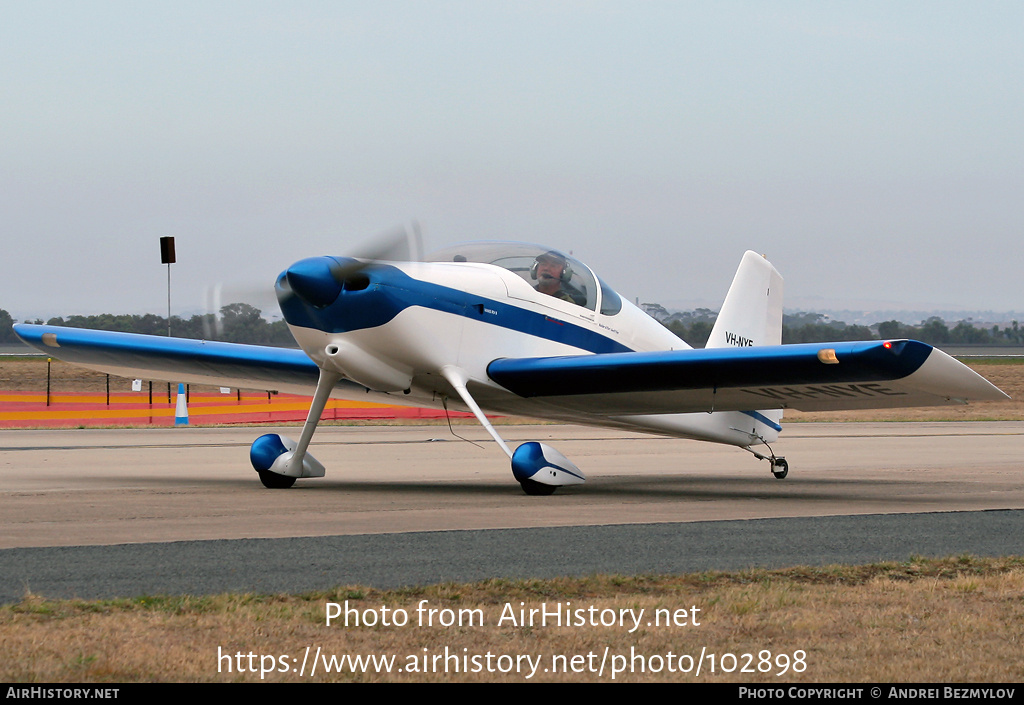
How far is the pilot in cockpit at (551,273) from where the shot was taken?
11469 millimetres

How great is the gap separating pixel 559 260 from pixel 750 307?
390cm

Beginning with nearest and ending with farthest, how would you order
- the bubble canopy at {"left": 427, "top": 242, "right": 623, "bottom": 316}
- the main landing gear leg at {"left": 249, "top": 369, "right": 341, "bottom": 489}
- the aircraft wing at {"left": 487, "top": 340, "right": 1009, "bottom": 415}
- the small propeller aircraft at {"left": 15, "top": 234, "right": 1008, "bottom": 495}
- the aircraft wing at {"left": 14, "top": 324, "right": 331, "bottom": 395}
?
the aircraft wing at {"left": 487, "top": 340, "right": 1009, "bottom": 415}
the small propeller aircraft at {"left": 15, "top": 234, "right": 1008, "bottom": 495}
the main landing gear leg at {"left": 249, "top": 369, "right": 341, "bottom": 489}
the bubble canopy at {"left": 427, "top": 242, "right": 623, "bottom": 316}
the aircraft wing at {"left": 14, "top": 324, "right": 331, "bottom": 395}

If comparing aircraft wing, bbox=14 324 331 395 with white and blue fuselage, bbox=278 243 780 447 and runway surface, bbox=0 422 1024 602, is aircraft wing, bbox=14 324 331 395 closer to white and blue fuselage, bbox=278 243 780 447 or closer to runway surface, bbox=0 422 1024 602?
white and blue fuselage, bbox=278 243 780 447

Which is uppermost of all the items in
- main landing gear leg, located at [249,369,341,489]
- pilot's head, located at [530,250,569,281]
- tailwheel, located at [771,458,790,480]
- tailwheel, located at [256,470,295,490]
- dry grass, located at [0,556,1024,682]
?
pilot's head, located at [530,250,569,281]

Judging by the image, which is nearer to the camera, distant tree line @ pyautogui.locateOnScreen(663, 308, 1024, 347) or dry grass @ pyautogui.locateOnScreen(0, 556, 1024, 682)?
dry grass @ pyautogui.locateOnScreen(0, 556, 1024, 682)

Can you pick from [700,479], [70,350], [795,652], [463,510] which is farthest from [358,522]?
[70,350]

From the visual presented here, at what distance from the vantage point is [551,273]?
11547mm

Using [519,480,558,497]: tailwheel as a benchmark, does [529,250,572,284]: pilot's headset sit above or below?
above

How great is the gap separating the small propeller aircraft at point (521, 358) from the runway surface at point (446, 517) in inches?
32.8

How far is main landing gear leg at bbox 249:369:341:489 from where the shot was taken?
10.9 metres

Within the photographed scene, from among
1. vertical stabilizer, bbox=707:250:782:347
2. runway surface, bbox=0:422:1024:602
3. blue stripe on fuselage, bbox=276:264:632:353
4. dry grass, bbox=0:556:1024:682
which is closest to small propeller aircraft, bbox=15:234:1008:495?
blue stripe on fuselage, bbox=276:264:632:353

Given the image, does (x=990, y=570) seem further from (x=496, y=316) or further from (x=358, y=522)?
(x=496, y=316)

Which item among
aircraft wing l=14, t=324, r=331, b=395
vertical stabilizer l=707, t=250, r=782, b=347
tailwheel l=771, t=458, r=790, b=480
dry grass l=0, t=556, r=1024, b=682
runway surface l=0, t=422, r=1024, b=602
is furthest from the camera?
vertical stabilizer l=707, t=250, r=782, b=347

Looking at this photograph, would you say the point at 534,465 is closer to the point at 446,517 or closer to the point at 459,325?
the point at 459,325
